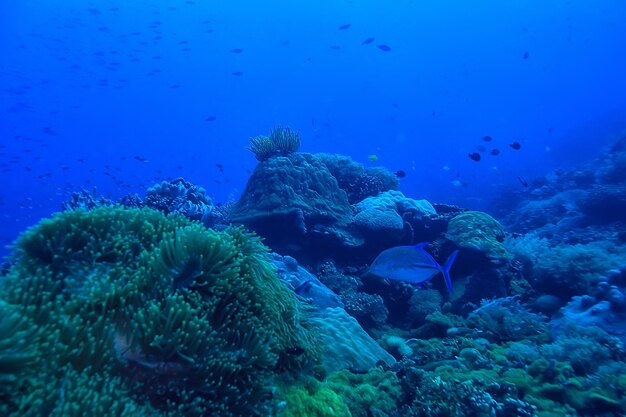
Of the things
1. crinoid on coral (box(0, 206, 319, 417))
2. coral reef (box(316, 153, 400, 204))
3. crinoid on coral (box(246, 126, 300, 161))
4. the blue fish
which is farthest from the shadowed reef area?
coral reef (box(316, 153, 400, 204))

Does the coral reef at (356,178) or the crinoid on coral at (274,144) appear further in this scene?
the coral reef at (356,178)

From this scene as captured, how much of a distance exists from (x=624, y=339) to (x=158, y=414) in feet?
24.3

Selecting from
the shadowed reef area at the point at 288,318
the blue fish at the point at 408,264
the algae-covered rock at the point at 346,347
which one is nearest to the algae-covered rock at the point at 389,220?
the shadowed reef area at the point at 288,318

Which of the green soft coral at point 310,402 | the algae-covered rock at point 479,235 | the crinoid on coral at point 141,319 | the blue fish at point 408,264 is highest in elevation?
the algae-covered rock at point 479,235

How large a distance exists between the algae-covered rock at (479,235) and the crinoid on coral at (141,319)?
6.76 metres

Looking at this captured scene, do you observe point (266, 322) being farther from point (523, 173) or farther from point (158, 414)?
point (523, 173)

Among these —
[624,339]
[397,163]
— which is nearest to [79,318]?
[624,339]

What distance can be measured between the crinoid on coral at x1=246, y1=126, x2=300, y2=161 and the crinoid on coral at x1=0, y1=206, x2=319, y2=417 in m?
7.07

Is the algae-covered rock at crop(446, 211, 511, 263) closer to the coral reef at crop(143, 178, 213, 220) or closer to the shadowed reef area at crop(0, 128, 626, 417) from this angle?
the shadowed reef area at crop(0, 128, 626, 417)

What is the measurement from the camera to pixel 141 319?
112 inches

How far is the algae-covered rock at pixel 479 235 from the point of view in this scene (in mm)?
9125

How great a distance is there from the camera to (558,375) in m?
5.08

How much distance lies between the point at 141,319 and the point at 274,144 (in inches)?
328

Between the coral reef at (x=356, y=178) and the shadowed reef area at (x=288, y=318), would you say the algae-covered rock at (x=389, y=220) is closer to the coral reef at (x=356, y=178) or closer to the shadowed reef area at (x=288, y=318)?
the shadowed reef area at (x=288, y=318)
